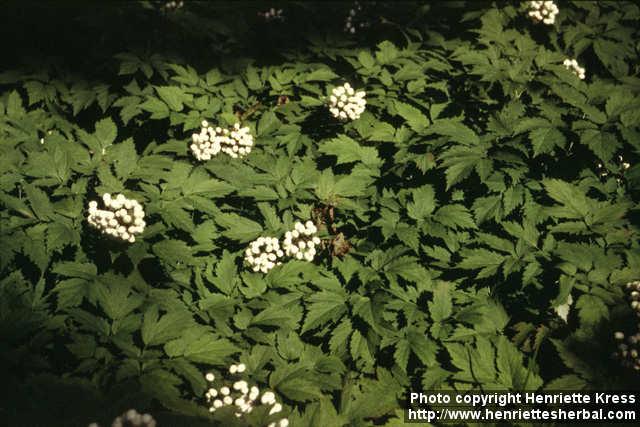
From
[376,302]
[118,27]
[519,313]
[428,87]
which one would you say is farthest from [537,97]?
[118,27]

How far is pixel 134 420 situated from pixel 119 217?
126 centimetres

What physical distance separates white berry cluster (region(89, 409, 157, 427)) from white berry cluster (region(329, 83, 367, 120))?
2291mm

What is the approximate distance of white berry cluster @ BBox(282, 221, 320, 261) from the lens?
9.14 ft

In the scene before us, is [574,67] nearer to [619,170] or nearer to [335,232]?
[619,170]

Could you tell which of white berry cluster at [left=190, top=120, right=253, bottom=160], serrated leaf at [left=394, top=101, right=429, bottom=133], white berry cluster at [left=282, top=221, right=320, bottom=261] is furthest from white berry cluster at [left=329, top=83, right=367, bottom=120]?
white berry cluster at [left=282, top=221, right=320, bottom=261]

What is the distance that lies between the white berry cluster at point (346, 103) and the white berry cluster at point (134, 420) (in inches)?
90.2

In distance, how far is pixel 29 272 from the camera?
293 cm

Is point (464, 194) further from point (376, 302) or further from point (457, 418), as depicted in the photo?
point (457, 418)

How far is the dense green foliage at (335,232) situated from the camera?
2.29 m

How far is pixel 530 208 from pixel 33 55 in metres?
4.14

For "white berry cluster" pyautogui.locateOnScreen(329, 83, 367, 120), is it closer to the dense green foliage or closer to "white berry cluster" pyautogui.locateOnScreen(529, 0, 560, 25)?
the dense green foliage

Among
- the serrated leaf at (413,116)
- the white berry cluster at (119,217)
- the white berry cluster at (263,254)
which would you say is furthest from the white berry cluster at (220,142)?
the serrated leaf at (413,116)

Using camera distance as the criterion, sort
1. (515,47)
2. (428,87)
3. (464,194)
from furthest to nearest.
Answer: (515,47), (428,87), (464,194)

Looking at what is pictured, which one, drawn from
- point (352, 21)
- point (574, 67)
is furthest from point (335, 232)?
point (352, 21)
